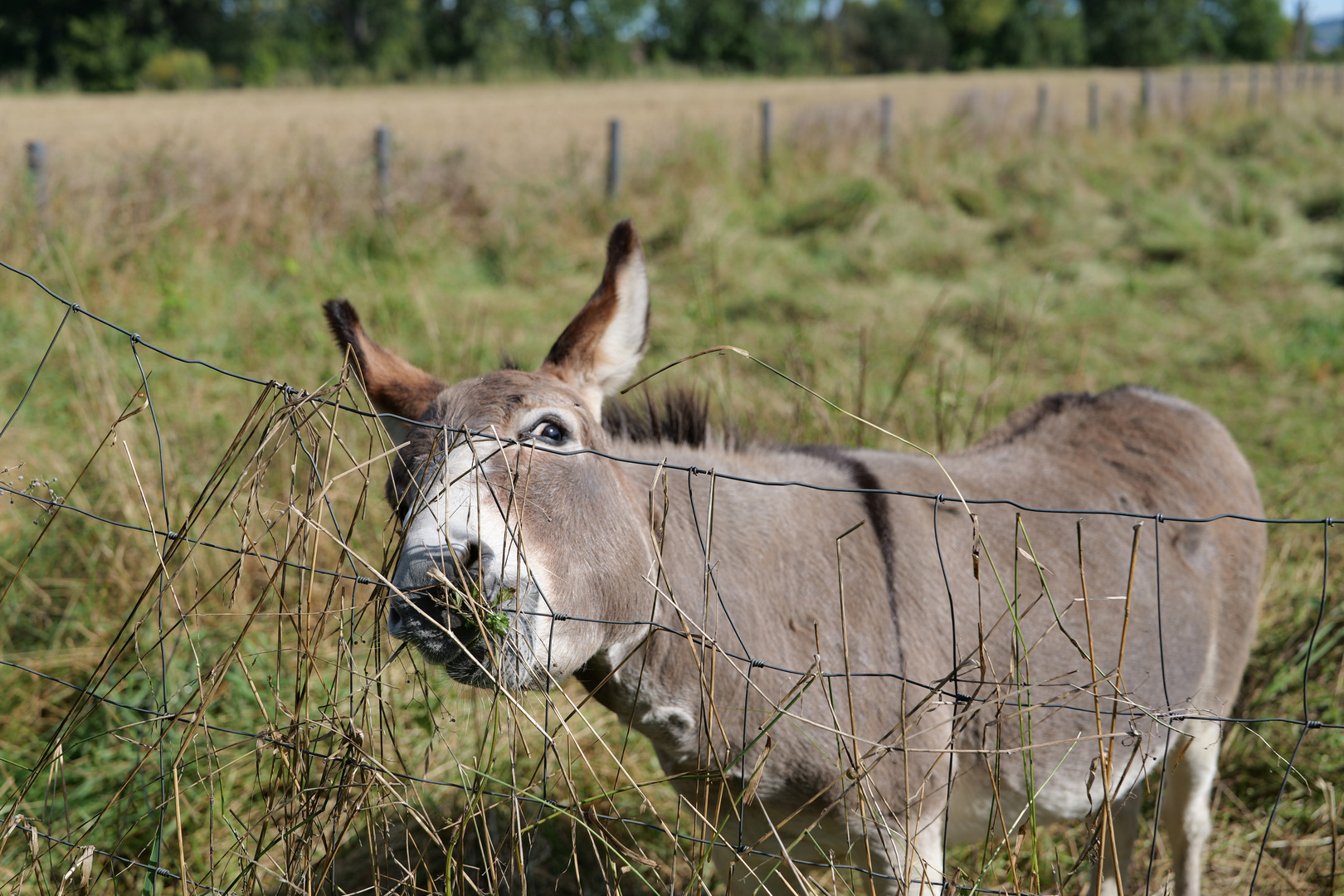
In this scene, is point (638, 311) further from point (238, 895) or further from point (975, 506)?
point (238, 895)

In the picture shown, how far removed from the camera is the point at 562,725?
1.61m

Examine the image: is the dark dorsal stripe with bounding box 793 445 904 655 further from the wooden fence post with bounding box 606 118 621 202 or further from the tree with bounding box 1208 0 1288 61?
the tree with bounding box 1208 0 1288 61

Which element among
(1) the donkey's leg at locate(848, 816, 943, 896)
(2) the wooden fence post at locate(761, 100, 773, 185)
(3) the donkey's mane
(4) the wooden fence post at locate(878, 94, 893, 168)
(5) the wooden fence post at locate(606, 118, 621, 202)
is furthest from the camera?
(4) the wooden fence post at locate(878, 94, 893, 168)

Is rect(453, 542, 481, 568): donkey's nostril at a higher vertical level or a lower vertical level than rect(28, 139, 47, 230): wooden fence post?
lower

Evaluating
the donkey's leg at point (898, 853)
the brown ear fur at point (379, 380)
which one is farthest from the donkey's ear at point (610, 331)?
the donkey's leg at point (898, 853)

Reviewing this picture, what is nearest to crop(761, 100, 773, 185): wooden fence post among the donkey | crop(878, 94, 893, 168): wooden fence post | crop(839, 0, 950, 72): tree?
crop(878, 94, 893, 168): wooden fence post

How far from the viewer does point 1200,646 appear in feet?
9.34

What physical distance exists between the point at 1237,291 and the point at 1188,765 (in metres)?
7.66

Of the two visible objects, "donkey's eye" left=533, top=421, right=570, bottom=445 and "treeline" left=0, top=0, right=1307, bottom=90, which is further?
"treeline" left=0, top=0, right=1307, bottom=90

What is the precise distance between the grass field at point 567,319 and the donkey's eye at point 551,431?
43 centimetres

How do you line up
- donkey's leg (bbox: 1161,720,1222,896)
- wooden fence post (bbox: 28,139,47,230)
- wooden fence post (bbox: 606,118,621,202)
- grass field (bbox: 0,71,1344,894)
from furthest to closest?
wooden fence post (bbox: 606,118,621,202)
wooden fence post (bbox: 28,139,47,230)
grass field (bbox: 0,71,1344,894)
donkey's leg (bbox: 1161,720,1222,896)

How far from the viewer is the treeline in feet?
131

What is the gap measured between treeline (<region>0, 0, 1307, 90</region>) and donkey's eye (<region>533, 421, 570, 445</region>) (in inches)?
1623

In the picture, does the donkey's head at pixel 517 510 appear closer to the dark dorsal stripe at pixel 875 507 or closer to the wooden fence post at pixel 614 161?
the dark dorsal stripe at pixel 875 507
